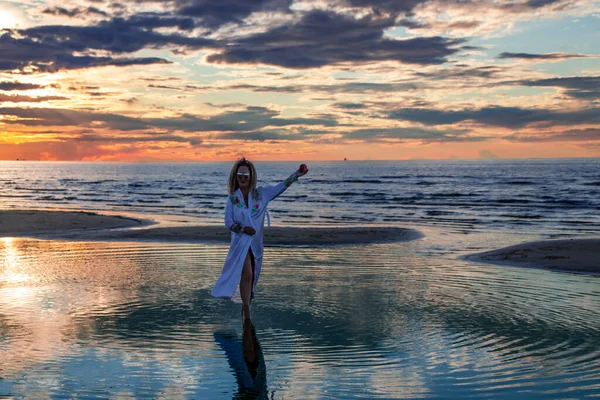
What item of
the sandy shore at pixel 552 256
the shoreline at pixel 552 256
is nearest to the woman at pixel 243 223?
the shoreline at pixel 552 256

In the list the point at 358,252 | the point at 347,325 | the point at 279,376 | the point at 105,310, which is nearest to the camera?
the point at 279,376

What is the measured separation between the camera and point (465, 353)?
7414mm

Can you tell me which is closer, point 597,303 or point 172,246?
point 597,303

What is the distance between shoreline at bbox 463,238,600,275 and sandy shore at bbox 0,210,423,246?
465cm

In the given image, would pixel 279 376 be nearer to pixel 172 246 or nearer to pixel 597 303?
pixel 597 303

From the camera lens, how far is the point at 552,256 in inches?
642

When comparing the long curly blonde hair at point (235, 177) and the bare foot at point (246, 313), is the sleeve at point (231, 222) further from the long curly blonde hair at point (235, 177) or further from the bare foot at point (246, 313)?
the bare foot at point (246, 313)

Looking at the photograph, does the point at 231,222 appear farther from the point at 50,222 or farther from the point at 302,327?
the point at 50,222

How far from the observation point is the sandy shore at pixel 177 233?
69.2ft

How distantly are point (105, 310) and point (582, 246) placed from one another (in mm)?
13776

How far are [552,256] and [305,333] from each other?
33.4 feet

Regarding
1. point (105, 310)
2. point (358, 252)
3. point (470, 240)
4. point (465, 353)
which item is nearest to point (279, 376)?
point (465, 353)

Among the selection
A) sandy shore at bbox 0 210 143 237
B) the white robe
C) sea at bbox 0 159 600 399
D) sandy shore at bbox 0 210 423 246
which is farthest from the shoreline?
sandy shore at bbox 0 210 143 237

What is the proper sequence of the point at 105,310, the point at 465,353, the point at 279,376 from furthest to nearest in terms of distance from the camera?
the point at 105,310 < the point at 465,353 < the point at 279,376
